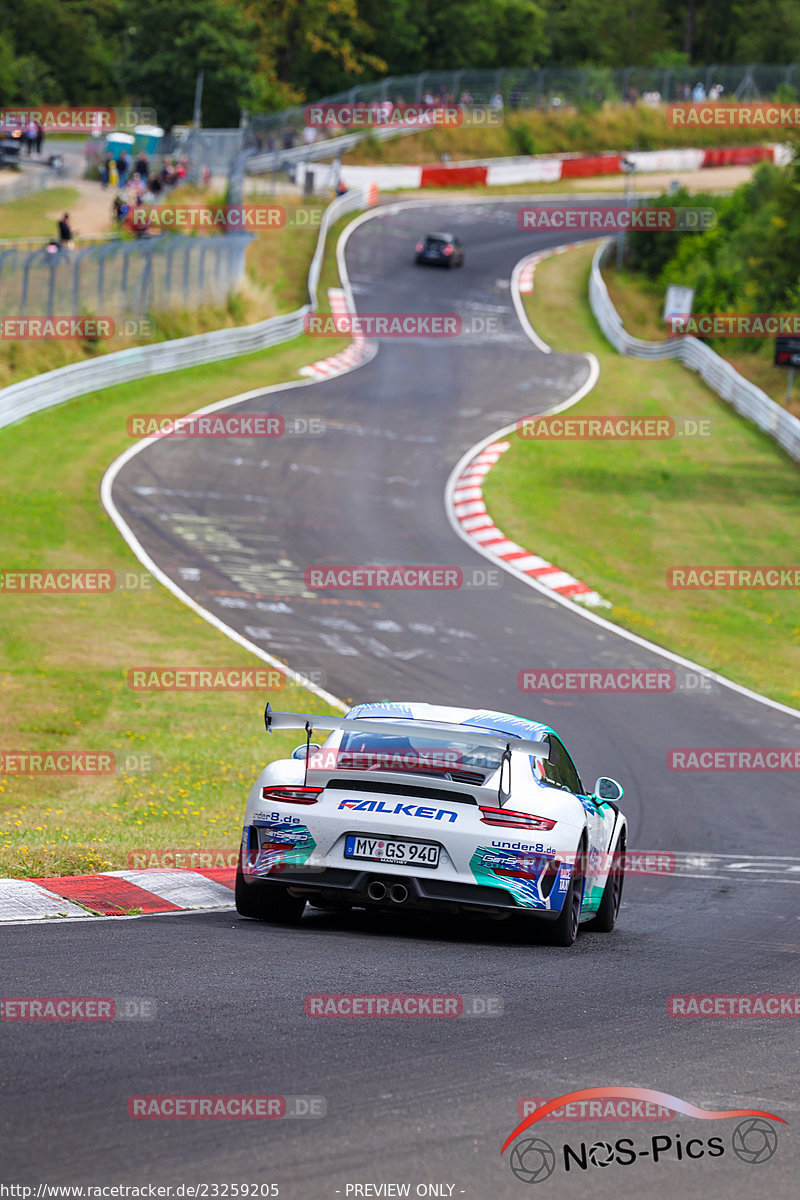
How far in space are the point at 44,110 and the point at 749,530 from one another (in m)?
68.7

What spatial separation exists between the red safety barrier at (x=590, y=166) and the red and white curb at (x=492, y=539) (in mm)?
46248

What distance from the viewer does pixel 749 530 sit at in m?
29.1

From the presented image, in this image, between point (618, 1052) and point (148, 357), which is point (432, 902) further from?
point (148, 357)

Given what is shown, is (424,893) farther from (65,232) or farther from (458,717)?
(65,232)

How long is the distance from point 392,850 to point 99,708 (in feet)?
28.2

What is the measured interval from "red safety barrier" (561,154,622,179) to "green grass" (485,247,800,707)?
35.3 metres

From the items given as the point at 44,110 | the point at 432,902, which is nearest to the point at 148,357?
the point at 432,902

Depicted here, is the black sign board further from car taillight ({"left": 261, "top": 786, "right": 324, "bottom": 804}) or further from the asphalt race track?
car taillight ({"left": 261, "top": 786, "right": 324, "bottom": 804})

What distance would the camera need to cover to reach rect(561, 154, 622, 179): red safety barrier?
75812 mm

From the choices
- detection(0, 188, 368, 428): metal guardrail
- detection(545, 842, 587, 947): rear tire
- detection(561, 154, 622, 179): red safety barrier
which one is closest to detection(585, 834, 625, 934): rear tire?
detection(545, 842, 587, 947): rear tire

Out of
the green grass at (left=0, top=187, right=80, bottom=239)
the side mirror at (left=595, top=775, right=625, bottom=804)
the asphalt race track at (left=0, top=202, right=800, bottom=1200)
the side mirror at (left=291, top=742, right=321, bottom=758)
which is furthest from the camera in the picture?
the green grass at (left=0, top=187, right=80, bottom=239)

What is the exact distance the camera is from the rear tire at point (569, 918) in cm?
839

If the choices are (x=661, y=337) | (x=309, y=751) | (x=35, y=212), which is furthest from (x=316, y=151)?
(x=309, y=751)

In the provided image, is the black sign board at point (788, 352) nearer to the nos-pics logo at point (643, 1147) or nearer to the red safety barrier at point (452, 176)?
the nos-pics logo at point (643, 1147)
